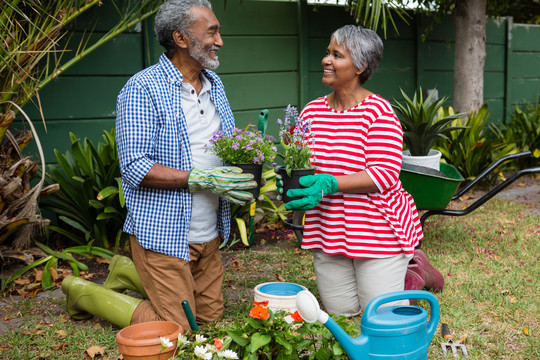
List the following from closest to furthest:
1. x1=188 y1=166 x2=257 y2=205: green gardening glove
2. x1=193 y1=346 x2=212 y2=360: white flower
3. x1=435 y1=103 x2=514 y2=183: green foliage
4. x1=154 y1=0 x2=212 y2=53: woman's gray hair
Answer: x1=193 y1=346 x2=212 y2=360: white flower < x1=188 y1=166 x2=257 y2=205: green gardening glove < x1=154 y1=0 x2=212 y2=53: woman's gray hair < x1=435 y1=103 x2=514 y2=183: green foliage

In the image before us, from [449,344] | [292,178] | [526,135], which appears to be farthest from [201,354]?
[526,135]

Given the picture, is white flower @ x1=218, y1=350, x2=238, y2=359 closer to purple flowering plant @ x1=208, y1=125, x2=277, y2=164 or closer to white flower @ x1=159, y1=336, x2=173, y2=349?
white flower @ x1=159, y1=336, x2=173, y2=349

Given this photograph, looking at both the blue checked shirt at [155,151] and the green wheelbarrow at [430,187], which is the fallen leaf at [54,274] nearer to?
the blue checked shirt at [155,151]

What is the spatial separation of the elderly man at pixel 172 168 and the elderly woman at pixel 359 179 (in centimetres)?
55

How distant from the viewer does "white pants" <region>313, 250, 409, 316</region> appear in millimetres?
3003

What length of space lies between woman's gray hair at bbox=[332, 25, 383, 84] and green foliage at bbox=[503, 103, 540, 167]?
16.3 ft

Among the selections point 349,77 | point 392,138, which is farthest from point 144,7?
point 392,138

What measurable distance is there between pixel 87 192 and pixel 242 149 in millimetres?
2079

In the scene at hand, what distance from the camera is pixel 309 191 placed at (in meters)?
2.67

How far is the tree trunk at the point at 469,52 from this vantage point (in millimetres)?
6930

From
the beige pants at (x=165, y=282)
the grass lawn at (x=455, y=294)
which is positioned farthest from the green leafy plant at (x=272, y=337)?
the beige pants at (x=165, y=282)

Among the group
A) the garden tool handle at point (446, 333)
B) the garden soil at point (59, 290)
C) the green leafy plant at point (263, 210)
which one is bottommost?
the garden soil at point (59, 290)

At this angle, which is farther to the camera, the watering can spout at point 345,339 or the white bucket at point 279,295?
the white bucket at point 279,295

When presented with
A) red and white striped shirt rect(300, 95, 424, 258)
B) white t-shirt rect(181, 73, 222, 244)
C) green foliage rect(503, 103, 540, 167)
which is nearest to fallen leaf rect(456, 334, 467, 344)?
red and white striped shirt rect(300, 95, 424, 258)
